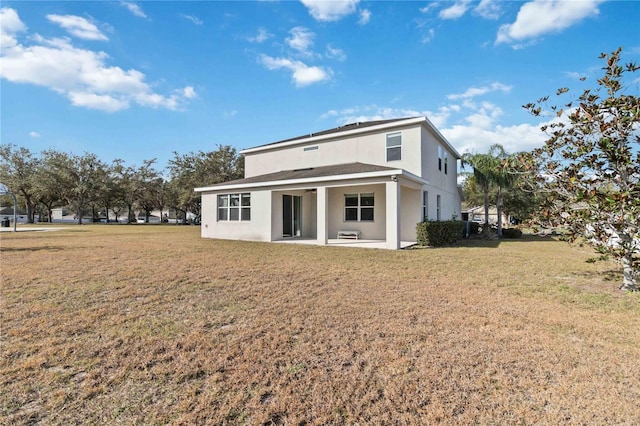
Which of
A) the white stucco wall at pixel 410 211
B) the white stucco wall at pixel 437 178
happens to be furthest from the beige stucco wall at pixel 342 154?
the white stucco wall at pixel 410 211

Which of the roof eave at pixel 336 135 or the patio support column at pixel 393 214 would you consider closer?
the patio support column at pixel 393 214

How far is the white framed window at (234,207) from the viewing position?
52.6 ft

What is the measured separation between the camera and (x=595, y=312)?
462 centimetres

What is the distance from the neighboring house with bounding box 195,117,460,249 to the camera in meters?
13.5

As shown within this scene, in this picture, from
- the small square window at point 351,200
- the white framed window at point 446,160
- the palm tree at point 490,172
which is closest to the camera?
the small square window at point 351,200

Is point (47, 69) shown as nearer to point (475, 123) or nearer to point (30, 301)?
point (30, 301)

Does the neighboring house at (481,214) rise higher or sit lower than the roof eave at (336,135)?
lower

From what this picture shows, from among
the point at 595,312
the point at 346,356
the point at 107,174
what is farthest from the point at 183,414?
the point at 107,174

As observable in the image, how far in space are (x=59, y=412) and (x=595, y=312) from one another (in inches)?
257

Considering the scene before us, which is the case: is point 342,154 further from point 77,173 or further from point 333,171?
point 77,173

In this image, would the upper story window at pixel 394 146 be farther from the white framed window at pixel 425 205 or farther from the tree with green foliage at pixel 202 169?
the tree with green foliage at pixel 202 169

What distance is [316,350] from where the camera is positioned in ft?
10.9

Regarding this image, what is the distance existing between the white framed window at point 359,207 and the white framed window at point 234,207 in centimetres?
510

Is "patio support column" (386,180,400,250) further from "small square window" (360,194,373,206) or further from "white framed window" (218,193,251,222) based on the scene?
"white framed window" (218,193,251,222)
